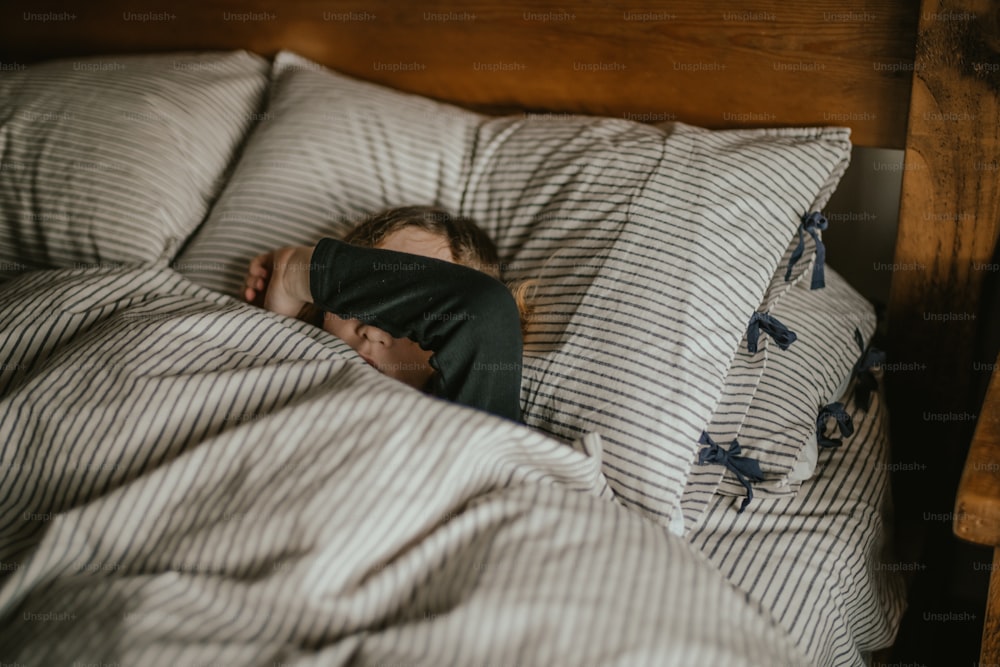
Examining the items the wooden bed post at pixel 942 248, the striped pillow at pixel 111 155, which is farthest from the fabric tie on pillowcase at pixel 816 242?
the striped pillow at pixel 111 155

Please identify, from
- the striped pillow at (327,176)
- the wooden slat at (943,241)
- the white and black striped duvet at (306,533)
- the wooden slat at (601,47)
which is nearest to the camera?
the white and black striped duvet at (306,533)

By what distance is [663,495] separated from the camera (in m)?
0.91

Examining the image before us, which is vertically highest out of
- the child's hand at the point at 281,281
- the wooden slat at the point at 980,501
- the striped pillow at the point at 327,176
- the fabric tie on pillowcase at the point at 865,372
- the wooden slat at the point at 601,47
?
the wooden slat at the point at 601,47

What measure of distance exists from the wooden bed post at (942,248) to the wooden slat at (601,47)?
69mm

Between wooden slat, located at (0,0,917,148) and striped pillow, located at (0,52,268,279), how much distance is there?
163mm

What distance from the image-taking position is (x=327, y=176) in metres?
1.26

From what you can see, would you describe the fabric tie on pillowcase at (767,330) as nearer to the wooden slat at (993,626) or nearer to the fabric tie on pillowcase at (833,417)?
the fabric tie on pillowcase at (833,417)

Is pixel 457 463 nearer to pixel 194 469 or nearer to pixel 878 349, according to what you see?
pixel 194 469

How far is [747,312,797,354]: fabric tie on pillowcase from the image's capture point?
1021 mm

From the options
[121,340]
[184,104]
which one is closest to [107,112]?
[184,104]

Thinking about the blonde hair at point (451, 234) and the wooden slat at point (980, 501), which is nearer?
the wooden slat at point (980, 501)

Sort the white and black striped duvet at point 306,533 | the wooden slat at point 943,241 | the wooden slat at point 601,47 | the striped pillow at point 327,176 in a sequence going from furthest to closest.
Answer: the striped pillow at point 327,176
the wooden slat at point 601,47
the wooden slat at point 943,241
the white and black striped duvet at point 306,533

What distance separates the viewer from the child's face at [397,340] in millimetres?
1050

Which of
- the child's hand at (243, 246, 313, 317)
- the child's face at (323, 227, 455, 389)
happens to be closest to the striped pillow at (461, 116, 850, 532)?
the child's face at (323, 227, 455, 389)
